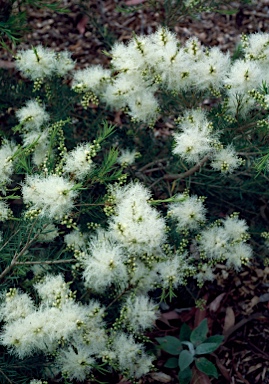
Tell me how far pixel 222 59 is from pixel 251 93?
0.32 m

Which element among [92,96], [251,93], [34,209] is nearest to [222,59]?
[251,93]

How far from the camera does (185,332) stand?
2.53 m

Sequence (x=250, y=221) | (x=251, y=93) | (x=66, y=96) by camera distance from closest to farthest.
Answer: (x=251, y=93) < (x=66, y=96) < (x=250, y=221)

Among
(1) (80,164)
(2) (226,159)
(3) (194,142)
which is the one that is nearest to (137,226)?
(1) (80,164)

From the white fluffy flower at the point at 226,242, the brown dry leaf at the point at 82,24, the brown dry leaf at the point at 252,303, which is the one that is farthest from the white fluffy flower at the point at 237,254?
the brown dry leaf at the point at 82,24

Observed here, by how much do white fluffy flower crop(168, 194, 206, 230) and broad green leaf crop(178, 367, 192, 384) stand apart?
812mm

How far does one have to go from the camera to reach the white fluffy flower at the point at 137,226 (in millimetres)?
1740

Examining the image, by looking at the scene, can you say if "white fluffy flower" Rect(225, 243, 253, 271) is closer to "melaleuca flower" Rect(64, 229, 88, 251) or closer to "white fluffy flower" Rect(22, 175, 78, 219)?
"melaleuca flower" Rect(64, 229, 88, 251)

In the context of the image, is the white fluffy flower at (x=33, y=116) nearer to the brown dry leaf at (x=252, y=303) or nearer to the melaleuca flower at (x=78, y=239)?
the melaleuca flower at (x=78, y=239)

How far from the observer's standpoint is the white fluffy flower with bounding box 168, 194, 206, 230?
2.09m

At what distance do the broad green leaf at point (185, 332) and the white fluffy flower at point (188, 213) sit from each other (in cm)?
68

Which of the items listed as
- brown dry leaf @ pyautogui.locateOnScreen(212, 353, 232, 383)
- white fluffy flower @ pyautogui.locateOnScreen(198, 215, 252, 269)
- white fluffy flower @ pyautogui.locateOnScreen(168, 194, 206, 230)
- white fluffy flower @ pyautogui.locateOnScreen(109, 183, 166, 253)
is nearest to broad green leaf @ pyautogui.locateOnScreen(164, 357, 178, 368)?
brown dry leaf @ pyautogui.locateOnScreen(212, 353, 232, 383)

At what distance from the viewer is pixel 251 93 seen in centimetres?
183

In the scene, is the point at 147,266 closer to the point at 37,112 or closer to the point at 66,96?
the point at 37,112
